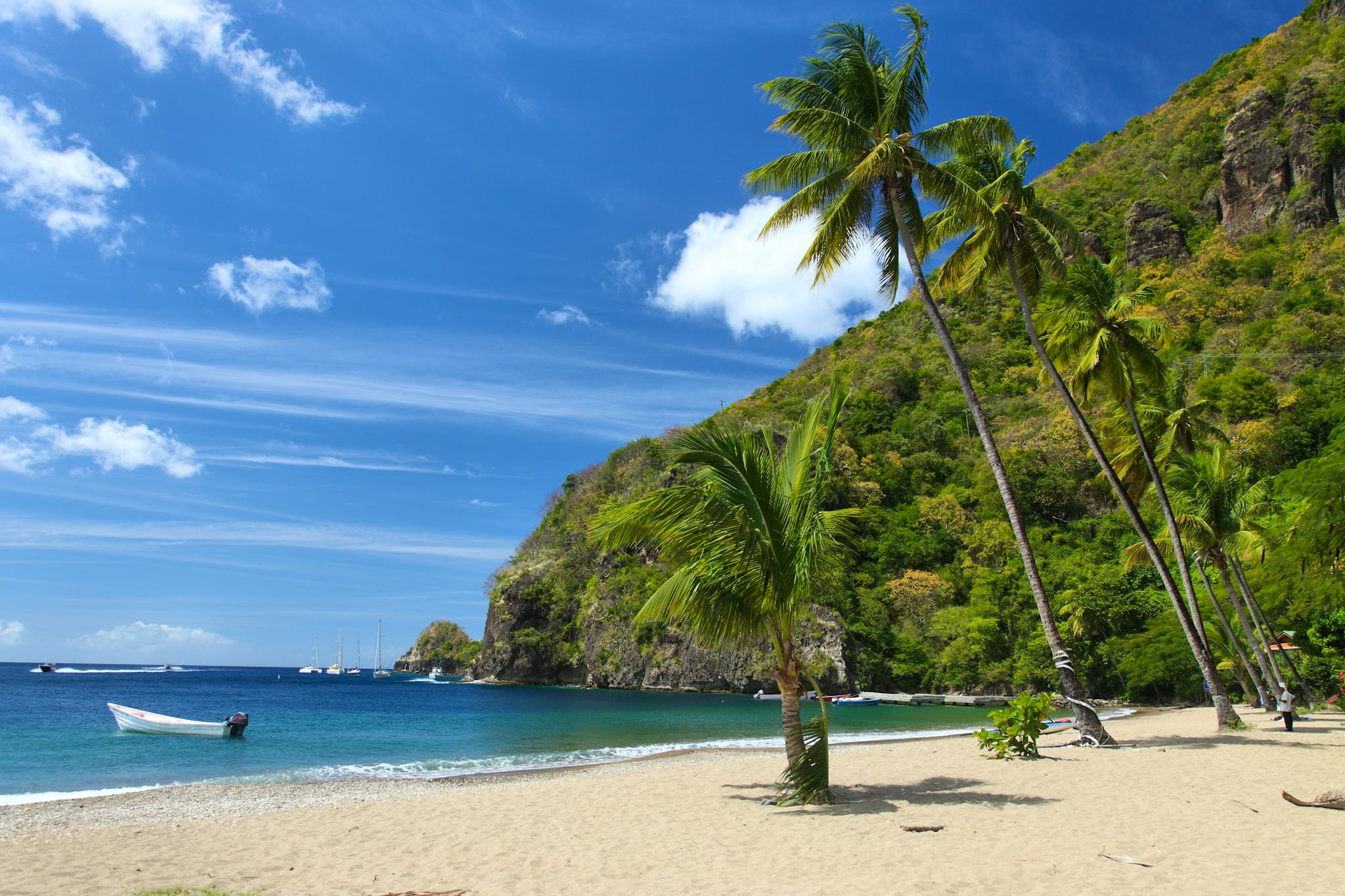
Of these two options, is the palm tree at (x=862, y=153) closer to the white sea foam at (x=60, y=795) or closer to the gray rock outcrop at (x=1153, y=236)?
the white sea foam at (x=60, y=795)

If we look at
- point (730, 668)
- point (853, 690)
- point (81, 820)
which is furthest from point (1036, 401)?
point (81, 820)

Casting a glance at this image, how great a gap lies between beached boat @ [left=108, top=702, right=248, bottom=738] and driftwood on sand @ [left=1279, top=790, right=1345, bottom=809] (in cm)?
2684

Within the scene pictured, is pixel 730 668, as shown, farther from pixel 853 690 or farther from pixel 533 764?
pixel 533 764

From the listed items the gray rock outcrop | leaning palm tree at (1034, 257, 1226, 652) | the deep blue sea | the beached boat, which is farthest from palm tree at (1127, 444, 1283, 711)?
the gray rock outcrop

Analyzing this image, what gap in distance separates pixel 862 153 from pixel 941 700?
34.0 metres

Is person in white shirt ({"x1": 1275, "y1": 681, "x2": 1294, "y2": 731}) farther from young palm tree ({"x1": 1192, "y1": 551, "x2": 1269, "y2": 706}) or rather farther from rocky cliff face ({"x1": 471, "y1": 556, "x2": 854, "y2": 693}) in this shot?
rocky cliff face ({"x1": 471, "y1": 556, "x2": 854, "y2": 693})

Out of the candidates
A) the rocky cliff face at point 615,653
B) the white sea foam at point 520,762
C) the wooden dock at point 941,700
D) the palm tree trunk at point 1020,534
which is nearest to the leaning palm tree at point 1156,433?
the palm tree trunk at point 1020,534

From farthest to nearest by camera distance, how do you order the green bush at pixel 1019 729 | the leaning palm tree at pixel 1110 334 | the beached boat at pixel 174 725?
the beached boat at pixel 174 725 < the leaning palm tree at pixel 1110 334 < the green bush at pixel 1019 729

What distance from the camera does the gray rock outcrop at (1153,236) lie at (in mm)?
54656

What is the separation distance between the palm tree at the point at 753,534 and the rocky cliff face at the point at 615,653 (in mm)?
30473

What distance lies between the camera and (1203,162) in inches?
2419

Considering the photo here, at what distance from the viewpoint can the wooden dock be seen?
38.3 m

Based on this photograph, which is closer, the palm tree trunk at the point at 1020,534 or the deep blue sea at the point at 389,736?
the palm tree trunk at the point at 1020,534

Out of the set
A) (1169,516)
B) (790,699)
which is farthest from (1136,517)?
(790,699)
